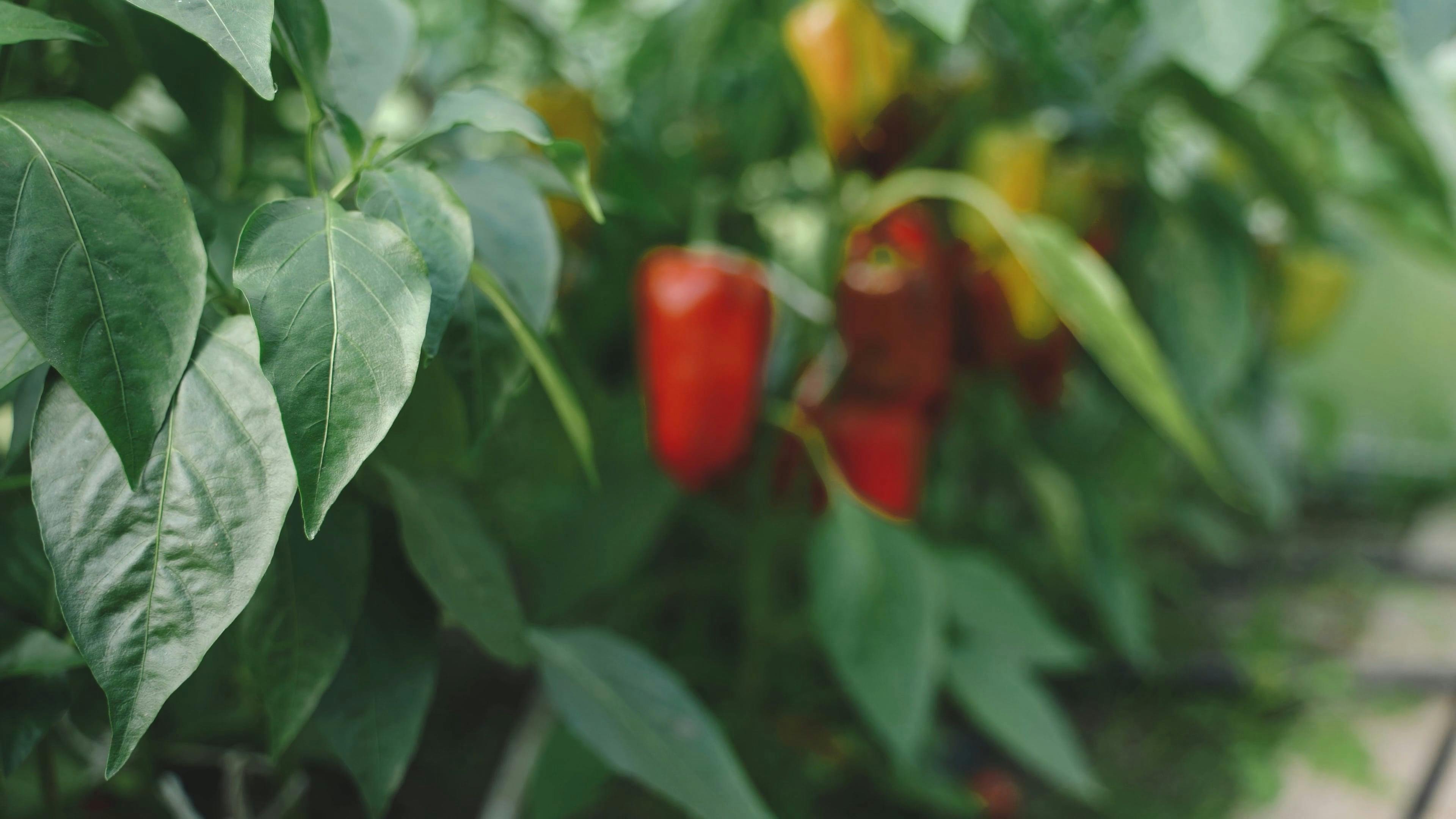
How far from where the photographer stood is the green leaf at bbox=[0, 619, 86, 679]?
28cm

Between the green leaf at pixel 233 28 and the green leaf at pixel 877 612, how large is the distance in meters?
0.48

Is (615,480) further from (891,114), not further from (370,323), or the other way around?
(370,323)

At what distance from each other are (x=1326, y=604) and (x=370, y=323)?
1574 mm

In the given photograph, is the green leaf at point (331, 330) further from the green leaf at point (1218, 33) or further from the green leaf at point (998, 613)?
the green leaf at point (998, 613)

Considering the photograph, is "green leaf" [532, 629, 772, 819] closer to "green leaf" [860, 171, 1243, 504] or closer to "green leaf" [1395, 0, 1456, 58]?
"green leaf" [860, 171, 1243, 504]

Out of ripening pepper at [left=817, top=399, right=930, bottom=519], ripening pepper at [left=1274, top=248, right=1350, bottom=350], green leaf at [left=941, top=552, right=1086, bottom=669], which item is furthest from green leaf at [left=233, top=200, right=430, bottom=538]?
ripening pepper at [left=1274, top=248, right=1350, bottom=350]

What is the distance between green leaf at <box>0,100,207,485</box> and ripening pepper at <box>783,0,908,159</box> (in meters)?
0.45

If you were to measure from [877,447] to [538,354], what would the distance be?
0.45 meters

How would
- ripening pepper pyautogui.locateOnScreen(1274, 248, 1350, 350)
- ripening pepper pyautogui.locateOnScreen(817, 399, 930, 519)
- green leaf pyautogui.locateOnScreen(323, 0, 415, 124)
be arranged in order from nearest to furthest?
green leaf pyautogui.locateOnScreen(323, 0, 415, 124)
ripening pepper pyautogui.locateOnScreen(817, 399, 930, 519)
ripening pepper pyautogui.locateOnScreen(1274, 248, 1350, 350)

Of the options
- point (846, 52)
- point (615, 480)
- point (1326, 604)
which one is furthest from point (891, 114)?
point (1326, 604)

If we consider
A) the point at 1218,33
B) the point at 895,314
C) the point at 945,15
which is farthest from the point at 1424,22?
the point at 895,314

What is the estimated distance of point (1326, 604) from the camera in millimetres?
1429

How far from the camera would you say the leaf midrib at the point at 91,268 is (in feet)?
0.72

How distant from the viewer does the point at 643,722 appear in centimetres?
42
